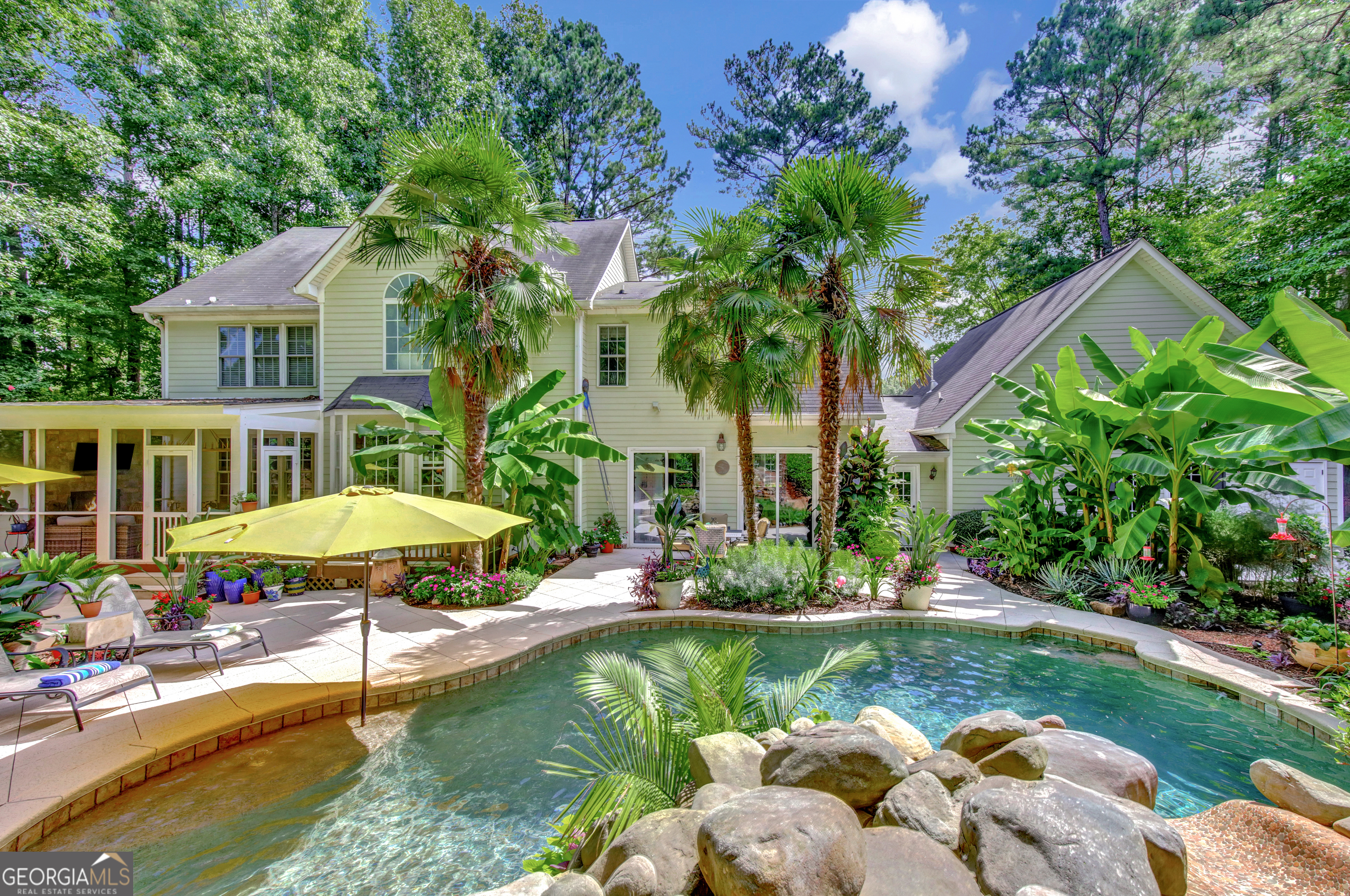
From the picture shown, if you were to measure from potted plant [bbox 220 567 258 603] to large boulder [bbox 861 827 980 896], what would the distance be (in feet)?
33.8

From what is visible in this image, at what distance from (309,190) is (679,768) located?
77.9 feet

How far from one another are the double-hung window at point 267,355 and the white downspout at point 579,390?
22.1 ft

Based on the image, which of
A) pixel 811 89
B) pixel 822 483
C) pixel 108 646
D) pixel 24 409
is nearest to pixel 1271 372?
pixel 822 483

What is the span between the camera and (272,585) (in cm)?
930

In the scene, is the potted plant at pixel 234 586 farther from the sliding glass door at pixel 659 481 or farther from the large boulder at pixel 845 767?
the large boulder at pixel 845 767

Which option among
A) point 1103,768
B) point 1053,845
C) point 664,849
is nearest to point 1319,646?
point 1103,768

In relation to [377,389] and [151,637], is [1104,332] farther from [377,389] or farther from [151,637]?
[151,637]

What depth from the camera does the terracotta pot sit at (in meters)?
5.68

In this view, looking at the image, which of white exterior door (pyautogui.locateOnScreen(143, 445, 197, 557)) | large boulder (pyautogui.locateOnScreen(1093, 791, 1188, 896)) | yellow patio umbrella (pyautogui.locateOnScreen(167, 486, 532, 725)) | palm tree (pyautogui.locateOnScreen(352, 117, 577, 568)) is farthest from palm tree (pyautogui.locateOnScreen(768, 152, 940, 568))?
white exterior door (pyautogui.locateOnScreen(143, 445, 197, 557))

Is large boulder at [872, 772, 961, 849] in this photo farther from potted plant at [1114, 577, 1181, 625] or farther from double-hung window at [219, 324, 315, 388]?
double-hung window at [219, 324, 315, 388]

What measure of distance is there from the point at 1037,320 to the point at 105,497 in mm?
21404

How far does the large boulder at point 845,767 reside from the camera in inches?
122

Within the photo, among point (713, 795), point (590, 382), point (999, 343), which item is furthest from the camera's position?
point (999, 343)

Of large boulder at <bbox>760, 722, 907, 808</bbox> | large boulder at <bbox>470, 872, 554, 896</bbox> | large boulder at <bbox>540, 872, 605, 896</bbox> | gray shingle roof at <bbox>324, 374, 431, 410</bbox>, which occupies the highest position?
gray shingle roof at <bbox>324, 374, 431, 410</bbox>
